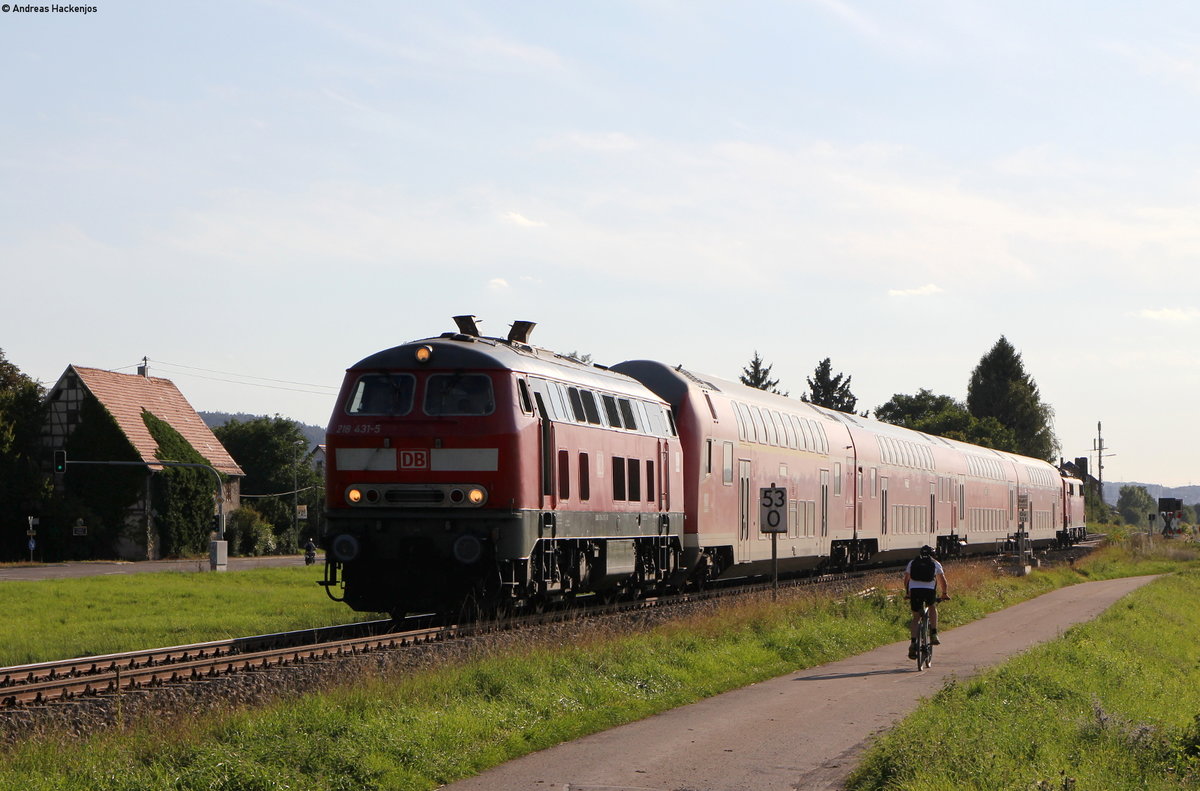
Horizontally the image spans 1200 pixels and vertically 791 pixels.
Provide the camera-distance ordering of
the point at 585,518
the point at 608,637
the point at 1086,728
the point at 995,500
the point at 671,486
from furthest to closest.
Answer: the point at 995,500, the point at 671,486, the point at 585,518, the point at 608,637, the point at 1086,728

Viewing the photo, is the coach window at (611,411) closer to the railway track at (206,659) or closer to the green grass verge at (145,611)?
the railway track at (206,659)

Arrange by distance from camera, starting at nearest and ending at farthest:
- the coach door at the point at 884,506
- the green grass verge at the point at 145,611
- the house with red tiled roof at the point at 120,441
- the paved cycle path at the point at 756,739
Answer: the paved cycle path at the point at 756,739 < the green grass verge at the point at 145,611 < the coach door at the point at 884,506 < the house with red tiled roof at the point at 120,441

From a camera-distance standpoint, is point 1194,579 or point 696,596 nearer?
point 696,596

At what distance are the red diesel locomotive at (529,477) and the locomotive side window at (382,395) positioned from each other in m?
0.02

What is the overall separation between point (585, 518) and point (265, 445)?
102 m

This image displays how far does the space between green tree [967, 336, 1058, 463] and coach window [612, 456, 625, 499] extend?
4779 inches

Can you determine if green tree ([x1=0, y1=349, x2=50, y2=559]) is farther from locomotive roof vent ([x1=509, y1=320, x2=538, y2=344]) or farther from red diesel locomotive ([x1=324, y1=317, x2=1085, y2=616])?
locomotive roof vent ([x1=509, y1=320, x2=538, y2=344])

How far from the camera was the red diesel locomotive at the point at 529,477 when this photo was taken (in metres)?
19.1

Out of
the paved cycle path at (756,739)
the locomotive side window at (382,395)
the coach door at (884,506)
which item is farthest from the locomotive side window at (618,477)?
the coach door at (884,506)

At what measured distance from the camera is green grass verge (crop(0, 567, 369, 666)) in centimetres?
2317

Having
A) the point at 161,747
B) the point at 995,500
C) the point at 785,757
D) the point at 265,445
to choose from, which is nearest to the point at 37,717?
the point at 161,747

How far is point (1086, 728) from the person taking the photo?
13.3 metres

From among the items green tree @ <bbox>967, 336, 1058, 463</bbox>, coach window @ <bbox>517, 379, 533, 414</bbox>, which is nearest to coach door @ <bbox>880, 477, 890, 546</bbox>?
coach window @ <bbox>517, 379, 533, 414</bbox>

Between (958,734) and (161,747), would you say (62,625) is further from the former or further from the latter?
(958,734)
